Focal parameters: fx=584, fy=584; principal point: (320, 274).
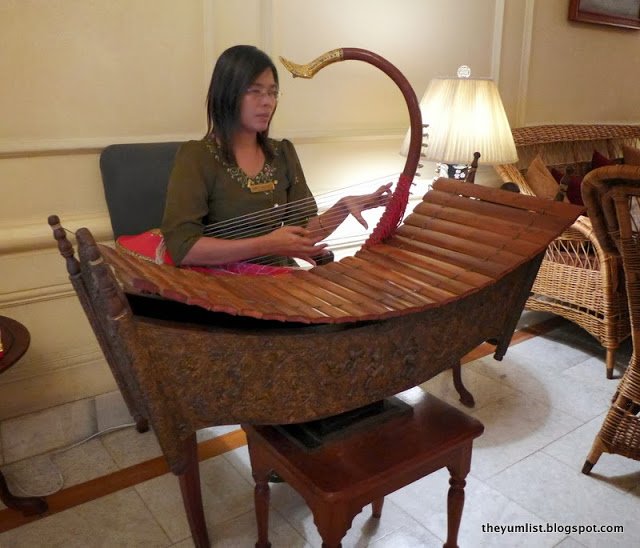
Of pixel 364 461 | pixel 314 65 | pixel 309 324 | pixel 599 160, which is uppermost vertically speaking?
pixel 314 65

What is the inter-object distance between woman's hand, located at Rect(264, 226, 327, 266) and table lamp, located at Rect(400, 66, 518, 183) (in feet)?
3.66

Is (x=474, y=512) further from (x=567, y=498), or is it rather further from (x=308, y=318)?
(x=308, y=318)

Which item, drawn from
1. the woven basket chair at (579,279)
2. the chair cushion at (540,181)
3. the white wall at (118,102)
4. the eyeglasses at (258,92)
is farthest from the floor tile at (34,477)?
the chair cushion at (540,181)

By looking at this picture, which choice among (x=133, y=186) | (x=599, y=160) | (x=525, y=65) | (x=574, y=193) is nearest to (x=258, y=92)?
(x=133, y=186)

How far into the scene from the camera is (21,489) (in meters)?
1.68

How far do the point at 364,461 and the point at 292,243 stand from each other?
47 cm

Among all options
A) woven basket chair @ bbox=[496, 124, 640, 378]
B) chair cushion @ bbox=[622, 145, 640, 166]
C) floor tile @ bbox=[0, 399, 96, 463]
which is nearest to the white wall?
floor tile @ bbox=[0, 399, 96, 463]

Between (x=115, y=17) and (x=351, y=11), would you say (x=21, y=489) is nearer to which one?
(x=115, y=17)

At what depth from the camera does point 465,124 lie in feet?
7.51

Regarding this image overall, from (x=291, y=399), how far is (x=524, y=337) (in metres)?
1.99

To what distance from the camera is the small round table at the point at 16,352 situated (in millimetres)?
1448

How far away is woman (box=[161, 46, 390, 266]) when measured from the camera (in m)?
1.33

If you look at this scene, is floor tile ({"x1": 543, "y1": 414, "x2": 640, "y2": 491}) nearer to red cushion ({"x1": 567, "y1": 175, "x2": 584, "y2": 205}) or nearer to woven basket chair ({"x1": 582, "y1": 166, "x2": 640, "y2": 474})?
woven basket chair ({"x1": 582, "y1": 166, "x2": 640, "y2": 474})

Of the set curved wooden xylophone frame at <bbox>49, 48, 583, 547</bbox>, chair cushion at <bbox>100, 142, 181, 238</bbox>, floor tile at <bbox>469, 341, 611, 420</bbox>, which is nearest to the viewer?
curved wooden xylophone frame at <bbox>49, 48, 583, 547</bbox>
